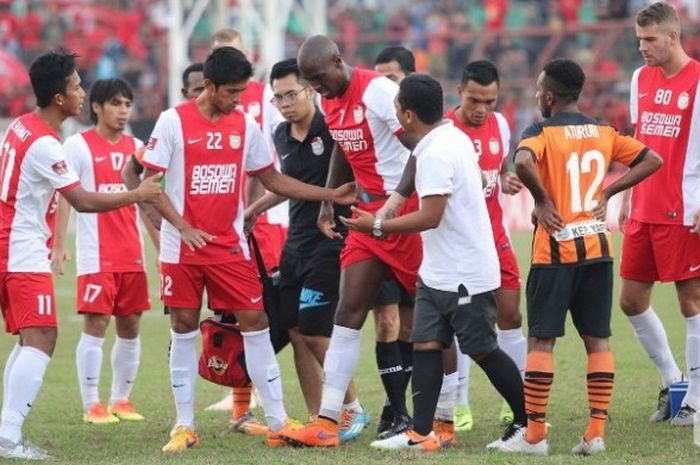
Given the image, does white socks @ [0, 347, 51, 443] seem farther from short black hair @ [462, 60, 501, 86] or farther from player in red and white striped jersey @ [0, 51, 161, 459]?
short black hair @ [462, 60, 501, 86]

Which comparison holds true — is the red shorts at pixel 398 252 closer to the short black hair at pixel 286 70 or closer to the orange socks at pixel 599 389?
the short black hair at pixel 286 70

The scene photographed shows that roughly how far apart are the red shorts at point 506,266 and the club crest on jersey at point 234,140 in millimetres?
1986

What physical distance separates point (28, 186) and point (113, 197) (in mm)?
554

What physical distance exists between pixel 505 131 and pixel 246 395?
8.76 feet

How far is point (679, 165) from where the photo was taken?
9.74m

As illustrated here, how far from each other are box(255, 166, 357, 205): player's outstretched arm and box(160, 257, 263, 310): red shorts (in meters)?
0.56

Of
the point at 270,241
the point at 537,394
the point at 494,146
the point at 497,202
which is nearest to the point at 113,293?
the point at 270,241

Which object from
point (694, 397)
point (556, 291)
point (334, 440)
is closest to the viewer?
point (556, 291)

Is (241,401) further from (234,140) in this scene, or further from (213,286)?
(234,140)

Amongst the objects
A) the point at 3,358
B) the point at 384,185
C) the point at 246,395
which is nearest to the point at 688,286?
the point at 384,185

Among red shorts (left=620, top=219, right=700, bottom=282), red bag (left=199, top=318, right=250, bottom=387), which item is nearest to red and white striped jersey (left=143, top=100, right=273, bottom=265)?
red bag (left=199, top=318, right=250, bottom=387)

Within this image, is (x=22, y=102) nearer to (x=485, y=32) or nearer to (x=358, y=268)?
(x=485, y=32)

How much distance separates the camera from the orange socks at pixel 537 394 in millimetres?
8359

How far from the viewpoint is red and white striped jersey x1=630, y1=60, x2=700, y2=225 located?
9656mm
